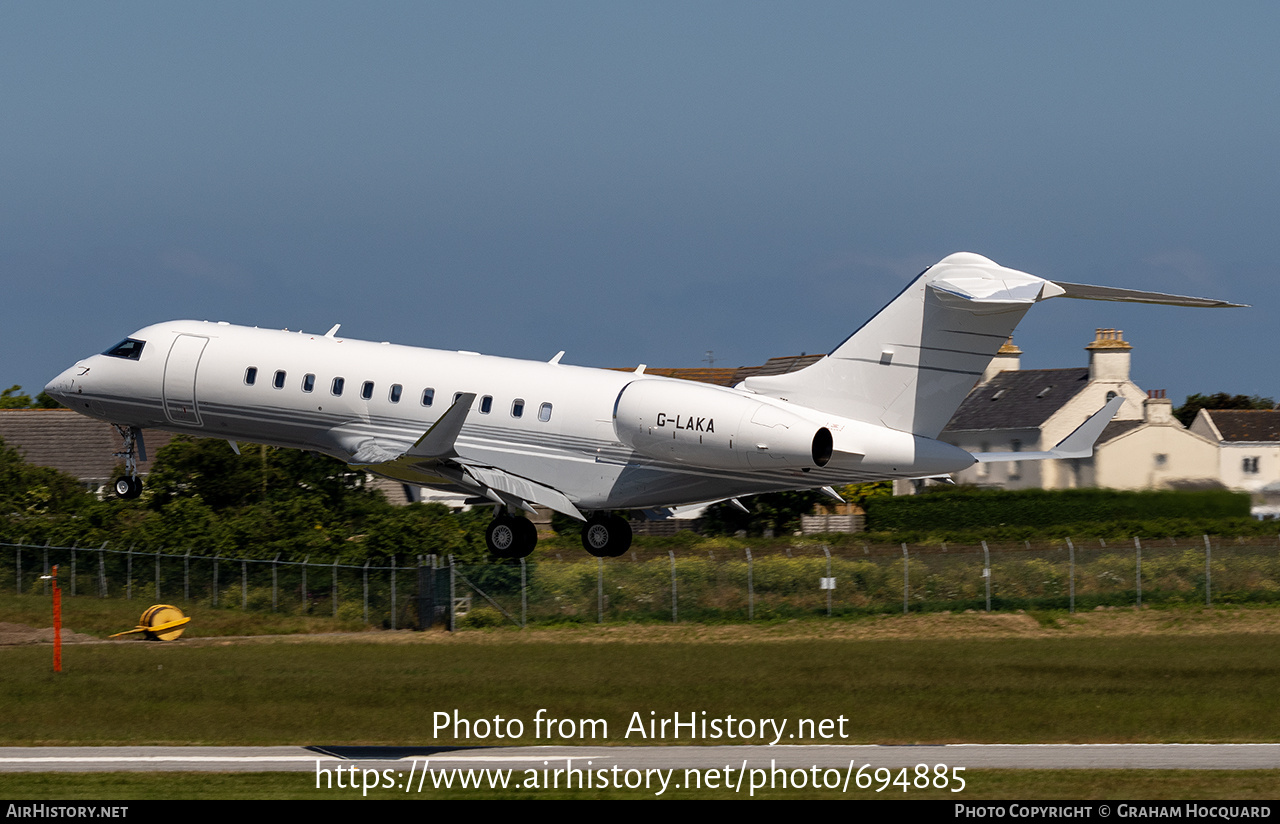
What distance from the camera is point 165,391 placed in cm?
3112

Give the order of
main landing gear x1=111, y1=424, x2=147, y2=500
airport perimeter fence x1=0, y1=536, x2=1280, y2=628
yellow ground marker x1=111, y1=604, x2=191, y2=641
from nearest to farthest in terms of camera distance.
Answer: main landing gear x1=111, y1=424, x2=147, y2=500
yellow ground marker x1=111, y1=604, x2=191, y2=641
airport perimeter fence x1=0, y1=536, x2=1280, y2=628

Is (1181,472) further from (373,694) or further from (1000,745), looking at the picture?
(373,694)

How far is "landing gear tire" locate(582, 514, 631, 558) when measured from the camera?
28844mm

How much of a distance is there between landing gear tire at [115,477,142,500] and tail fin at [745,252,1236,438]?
1338cm

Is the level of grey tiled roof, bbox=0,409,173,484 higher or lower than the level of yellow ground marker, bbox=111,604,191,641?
higher

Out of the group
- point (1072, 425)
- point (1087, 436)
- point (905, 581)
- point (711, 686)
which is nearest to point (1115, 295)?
point (1087, 436)

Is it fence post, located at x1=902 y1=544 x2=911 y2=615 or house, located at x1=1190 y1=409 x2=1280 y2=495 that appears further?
house, located at x1=1190 y1=409 x2=1280 y2=495

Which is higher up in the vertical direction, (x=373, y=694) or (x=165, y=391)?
(x=165, y=391)

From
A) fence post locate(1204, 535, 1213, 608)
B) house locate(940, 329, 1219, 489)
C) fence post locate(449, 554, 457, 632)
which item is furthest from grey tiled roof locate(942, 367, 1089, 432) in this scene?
fence post locate(449, 554, 457, 632)

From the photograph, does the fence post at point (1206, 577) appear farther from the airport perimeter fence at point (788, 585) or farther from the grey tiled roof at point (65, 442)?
the grey tiled roof at point (65, 442)

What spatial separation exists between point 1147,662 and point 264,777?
24500 millimetres

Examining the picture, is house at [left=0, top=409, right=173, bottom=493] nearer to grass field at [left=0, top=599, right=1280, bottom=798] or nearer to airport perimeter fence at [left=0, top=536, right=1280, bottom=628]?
airport perimeter fence at [left=0, top=536, right=1280, bottom=628]

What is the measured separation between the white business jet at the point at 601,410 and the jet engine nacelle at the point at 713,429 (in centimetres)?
3
